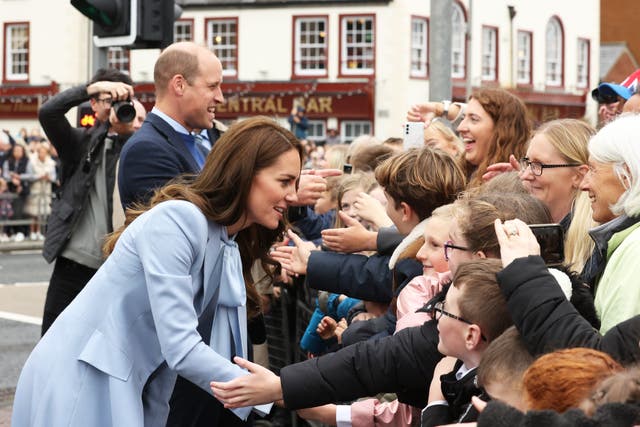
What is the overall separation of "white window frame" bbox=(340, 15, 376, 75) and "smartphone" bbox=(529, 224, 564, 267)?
36.4 meters

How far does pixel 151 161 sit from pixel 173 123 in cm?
31

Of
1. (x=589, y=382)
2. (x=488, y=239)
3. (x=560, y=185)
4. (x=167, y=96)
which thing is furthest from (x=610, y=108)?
(x=589, y=382)

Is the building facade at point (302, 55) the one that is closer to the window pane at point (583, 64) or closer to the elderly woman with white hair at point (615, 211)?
the window pane at point (583, 64)

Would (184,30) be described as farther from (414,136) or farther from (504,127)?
(504,127)

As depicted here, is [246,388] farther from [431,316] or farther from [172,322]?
[431,316]

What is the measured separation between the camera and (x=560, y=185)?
201 inches

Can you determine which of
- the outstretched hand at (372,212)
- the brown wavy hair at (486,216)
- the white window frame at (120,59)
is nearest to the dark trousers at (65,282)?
the outstretched hand at (372,212)

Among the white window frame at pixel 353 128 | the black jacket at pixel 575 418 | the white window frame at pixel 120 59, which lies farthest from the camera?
the white window frame at pixel 120 59

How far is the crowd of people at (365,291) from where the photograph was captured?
131 inches

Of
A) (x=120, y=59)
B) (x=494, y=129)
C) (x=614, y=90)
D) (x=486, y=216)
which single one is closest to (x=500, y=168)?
(x=494, y=129)

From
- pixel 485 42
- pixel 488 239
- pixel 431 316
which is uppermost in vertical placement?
pixel 485 42

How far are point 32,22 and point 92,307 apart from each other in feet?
133

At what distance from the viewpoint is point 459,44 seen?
43.2 metres

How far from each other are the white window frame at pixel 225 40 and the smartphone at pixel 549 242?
124ft
